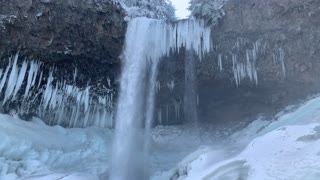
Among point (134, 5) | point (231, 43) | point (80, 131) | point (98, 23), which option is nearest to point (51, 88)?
point (80, 131)

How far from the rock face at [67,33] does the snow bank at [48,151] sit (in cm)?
321

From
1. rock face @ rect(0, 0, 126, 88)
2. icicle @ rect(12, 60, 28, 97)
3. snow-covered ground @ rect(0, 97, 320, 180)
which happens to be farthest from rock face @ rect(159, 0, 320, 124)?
icicle @ rect(12, 60, 28, 97)

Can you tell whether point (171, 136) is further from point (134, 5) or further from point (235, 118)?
point (134, 5)

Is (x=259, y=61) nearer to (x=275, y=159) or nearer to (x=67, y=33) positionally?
(x=67, y=33)

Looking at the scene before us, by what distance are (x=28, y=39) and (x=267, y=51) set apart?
38.6 feet

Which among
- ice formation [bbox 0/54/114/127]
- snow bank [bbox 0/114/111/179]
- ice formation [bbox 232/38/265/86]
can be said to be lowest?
snow bank [bbox 0/114/111/179]

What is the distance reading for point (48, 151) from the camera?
16.9m

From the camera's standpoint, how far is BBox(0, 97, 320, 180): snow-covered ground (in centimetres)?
1002

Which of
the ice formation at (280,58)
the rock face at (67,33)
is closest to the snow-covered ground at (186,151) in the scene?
the ice formation at (280,58)

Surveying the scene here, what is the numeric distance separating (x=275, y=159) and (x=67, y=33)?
40.9ft

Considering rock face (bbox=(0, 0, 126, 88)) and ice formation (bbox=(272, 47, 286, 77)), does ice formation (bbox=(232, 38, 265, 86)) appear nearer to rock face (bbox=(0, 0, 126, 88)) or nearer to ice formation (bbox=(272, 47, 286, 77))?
ice formation (bbox=(272, 47, 286, 77))

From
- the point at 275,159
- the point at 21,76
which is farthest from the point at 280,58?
the point at 21,76

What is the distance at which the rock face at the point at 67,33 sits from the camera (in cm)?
1758

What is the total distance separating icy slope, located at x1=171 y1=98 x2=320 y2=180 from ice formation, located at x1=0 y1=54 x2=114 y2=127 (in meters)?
8.67
